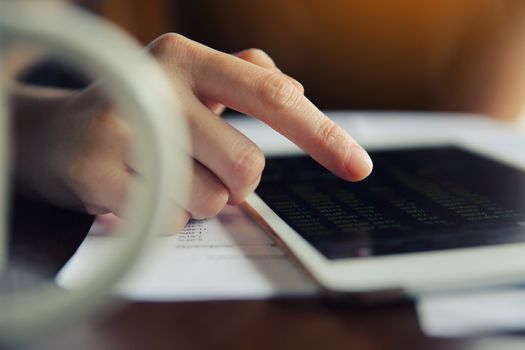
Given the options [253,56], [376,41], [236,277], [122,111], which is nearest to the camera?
[122,111]

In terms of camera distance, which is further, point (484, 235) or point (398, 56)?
point (398, 56)

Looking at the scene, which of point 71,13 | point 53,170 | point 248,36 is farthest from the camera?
point 248,36

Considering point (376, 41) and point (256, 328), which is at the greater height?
point (376, 41)

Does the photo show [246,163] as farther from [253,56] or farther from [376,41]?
[376,41]

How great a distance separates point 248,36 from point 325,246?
872 millimetres

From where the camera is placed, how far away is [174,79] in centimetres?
42

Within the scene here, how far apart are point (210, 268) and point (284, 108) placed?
0.12 meters

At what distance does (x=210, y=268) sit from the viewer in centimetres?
36

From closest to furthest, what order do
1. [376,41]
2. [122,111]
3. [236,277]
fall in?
[122,111] < [236,277] < [376,41]

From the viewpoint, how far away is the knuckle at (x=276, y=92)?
1.32 feet

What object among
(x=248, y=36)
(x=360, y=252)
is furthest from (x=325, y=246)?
(x=248, y=36)

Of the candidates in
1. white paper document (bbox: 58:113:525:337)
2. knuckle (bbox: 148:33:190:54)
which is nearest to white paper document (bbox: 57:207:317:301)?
white paper document (bbox: 58:113:525:337)

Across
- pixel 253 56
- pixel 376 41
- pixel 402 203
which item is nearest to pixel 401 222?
pixel 402 203

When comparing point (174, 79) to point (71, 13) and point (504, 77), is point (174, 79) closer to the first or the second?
point (71, 13)
